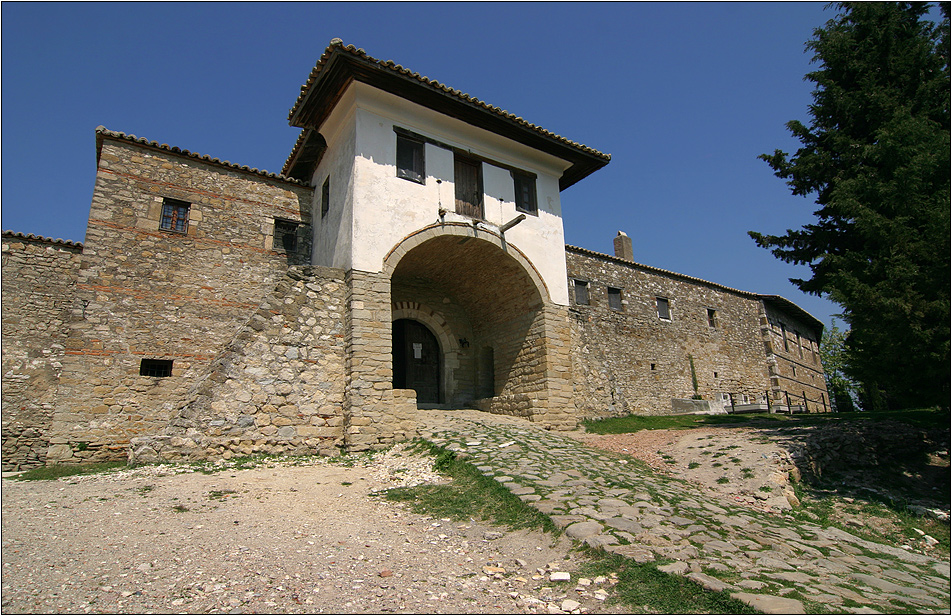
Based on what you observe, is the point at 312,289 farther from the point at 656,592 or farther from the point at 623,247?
the point at 623,247

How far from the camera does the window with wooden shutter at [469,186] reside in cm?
1208

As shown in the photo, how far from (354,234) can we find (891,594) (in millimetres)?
9133

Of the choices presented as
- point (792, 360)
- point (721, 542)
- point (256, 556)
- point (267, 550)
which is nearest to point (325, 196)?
point (267, 550)

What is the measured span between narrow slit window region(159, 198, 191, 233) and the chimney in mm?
15575

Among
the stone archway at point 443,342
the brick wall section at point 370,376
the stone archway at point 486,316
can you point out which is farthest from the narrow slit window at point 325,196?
the stone archway at point 443,342

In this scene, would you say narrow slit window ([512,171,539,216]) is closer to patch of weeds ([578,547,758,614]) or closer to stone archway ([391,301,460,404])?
stone archway ([391,301,460,404])

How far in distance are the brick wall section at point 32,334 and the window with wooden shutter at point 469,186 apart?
8.24m

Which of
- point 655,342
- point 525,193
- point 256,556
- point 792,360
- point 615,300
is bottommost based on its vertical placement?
point 256,556

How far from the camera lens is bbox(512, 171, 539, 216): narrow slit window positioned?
42.7ft

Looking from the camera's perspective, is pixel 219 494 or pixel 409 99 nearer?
pixel 219 494

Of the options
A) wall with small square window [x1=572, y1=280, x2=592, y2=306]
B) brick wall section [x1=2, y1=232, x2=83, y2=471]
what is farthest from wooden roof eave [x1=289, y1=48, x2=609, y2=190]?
brick wall section [x1=2, y1=232, x2=83, y2=471]

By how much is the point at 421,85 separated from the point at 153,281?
6.83 metres

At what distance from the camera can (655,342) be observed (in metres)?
18.8

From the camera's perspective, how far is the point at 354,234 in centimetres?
1030
